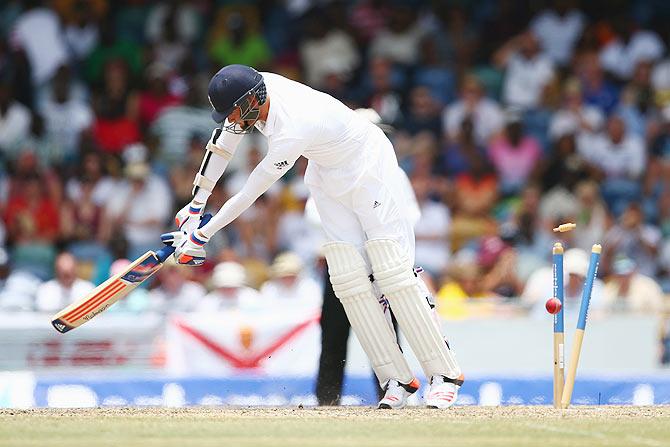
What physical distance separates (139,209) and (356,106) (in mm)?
2143

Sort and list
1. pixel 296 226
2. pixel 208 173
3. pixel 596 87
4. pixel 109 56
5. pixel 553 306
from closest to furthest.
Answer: pixel 553 306, pixel 208 173, pixel 296 226, pixel 596 87, pixel 109 56

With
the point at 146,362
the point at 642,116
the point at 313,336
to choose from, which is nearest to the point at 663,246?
the point at 642,116

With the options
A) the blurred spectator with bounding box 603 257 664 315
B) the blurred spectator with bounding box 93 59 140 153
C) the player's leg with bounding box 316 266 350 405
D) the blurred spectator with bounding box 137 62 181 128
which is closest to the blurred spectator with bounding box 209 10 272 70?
the blurred spectator with bounding box 137 62 181 128

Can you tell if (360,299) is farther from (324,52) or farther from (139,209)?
(324,52)

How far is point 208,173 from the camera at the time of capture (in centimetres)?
743

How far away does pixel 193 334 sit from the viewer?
1002cm

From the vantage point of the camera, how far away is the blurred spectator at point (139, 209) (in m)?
12.2

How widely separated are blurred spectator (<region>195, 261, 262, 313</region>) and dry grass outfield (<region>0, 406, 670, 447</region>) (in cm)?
327

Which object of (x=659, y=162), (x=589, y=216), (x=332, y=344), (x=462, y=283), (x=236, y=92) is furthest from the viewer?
(x=659, y=162)

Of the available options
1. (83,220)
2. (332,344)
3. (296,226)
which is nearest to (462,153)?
(296,226)

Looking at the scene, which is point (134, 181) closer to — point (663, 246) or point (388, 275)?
point (663, 246)

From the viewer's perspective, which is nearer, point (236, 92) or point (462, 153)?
point (236, 92)

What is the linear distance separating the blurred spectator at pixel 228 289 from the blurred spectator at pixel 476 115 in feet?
9.80

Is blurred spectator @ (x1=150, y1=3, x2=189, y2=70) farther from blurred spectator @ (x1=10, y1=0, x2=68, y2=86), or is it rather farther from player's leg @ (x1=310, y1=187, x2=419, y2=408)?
player's leg @ (x1=310, y1=187, x2=419, y2=408)
